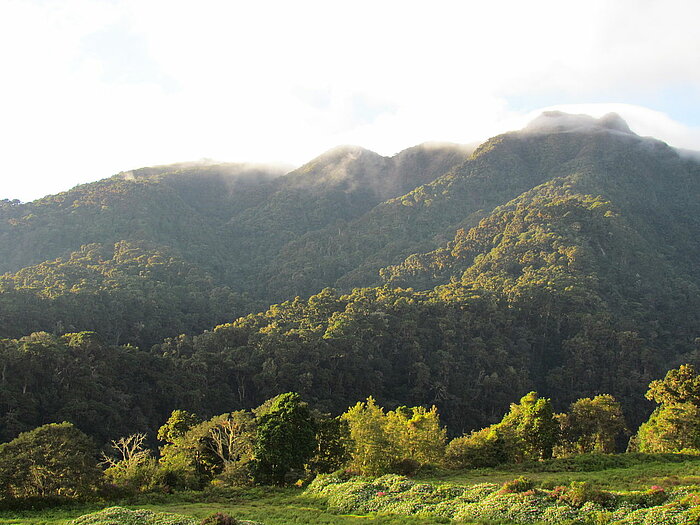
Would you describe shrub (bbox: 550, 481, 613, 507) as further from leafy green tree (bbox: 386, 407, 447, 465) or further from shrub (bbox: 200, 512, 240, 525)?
leafy green tree (bbox: 386, 407, 447, 465)

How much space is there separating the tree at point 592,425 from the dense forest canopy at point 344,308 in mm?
32239

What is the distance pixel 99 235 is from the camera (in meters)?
153

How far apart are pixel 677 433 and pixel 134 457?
43668 millimetres

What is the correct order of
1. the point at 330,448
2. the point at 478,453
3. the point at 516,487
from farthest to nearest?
the point at 330,448 → the point at 478,453 → the point at 516,487

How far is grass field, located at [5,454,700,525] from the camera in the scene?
101ft

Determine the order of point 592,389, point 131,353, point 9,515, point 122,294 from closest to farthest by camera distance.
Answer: point 9,515 < point 131,353 < point 592,389 < point 122,294

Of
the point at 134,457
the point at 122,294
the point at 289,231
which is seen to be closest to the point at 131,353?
the point at 122,294

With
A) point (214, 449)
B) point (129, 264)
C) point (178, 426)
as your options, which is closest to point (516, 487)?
point (214, 449)

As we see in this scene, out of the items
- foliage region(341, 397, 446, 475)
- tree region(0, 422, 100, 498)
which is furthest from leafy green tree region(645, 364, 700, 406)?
tree region(0, 422, 100, 498)

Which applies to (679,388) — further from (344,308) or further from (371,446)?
(344,308)

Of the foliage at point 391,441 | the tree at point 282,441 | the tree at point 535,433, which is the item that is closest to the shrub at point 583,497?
the foliage at point 391,441

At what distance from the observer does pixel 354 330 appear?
99625mm

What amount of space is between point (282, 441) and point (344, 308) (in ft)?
214

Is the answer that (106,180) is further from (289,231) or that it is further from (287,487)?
(287,487)
